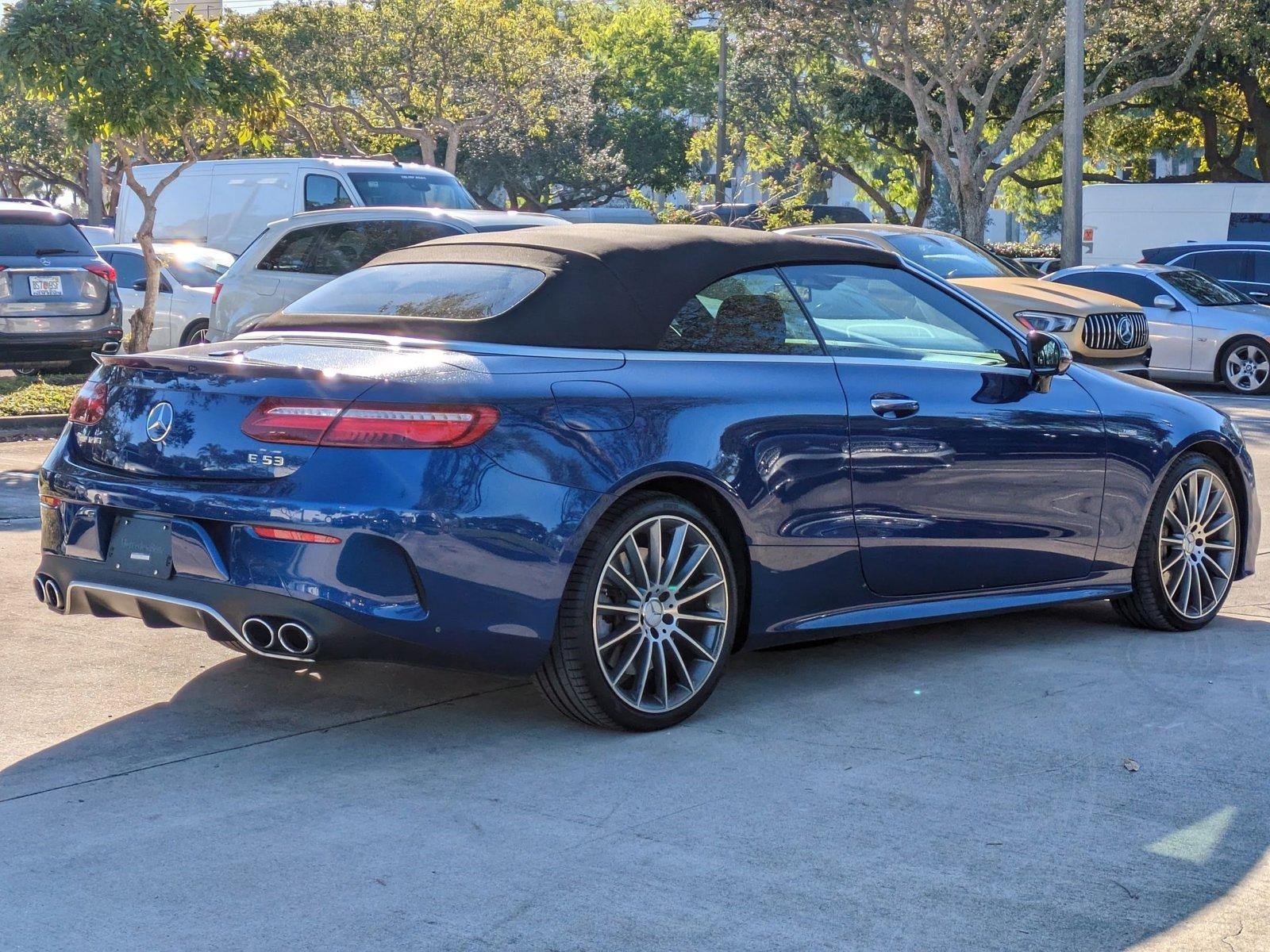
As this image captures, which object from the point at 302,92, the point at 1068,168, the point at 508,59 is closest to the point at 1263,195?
the point at 1068,168

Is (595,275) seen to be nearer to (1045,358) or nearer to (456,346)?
(456,346)

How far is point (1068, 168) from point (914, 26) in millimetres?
11350

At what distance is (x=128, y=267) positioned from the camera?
19172 mm

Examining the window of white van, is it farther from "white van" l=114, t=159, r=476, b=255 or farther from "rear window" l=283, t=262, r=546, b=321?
"rear window" l=283, t=262, r=546, b=321

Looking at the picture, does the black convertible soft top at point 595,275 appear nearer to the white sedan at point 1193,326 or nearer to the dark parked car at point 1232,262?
the white sedan at point 1193,326

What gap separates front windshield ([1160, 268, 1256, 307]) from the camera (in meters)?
18.1

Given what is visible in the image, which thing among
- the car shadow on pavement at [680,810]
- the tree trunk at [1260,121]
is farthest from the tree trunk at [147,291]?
the tree trunk at [1260,121]

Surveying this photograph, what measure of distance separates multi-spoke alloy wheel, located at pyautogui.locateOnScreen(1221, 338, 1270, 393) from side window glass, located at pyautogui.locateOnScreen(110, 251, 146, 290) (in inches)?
456

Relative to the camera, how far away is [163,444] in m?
4.82

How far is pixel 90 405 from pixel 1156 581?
3.93m

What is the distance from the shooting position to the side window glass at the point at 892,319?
18.7ft

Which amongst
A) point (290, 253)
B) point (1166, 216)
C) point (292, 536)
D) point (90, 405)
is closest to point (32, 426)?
point (290, 253)

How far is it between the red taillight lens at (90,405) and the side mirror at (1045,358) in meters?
3.17

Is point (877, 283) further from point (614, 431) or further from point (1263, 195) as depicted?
point (1263, 195)
